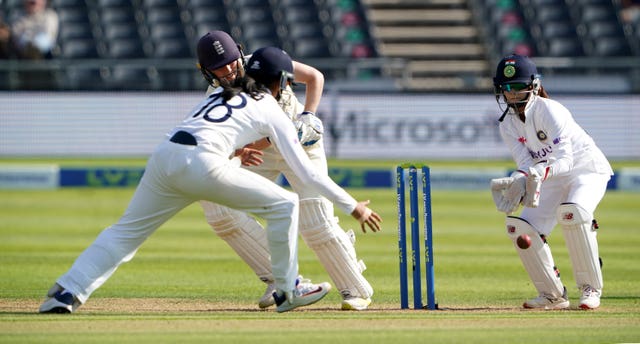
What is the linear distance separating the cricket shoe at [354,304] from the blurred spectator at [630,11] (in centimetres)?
1976

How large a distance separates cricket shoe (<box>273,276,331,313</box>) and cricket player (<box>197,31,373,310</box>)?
29 cm

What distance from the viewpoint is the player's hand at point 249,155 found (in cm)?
704

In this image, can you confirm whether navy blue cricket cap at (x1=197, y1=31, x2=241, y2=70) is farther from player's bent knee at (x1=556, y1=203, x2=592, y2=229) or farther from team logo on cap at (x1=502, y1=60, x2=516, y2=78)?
player's bent knee at (x1=556, y1=203, x2=592, y2=229)

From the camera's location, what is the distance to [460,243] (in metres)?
12.2

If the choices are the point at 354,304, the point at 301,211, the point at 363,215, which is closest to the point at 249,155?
the point at 301,211

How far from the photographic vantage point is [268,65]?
6910 millimetres

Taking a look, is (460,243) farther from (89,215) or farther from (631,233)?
(89,215)

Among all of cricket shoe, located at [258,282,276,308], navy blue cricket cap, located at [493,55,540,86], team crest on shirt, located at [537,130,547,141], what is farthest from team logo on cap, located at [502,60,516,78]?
cricket shoe, located at [258,282,276,308]

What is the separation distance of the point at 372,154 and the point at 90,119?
4805 millimetres

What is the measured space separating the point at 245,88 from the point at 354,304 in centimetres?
154

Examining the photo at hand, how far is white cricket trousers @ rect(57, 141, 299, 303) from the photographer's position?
21.3 feet

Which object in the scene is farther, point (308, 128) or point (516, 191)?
point (516, 191)

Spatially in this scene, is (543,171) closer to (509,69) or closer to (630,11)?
(509,69)

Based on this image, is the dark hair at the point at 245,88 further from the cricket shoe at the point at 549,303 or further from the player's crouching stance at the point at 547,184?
the cricket shoe at the point at 549,303
